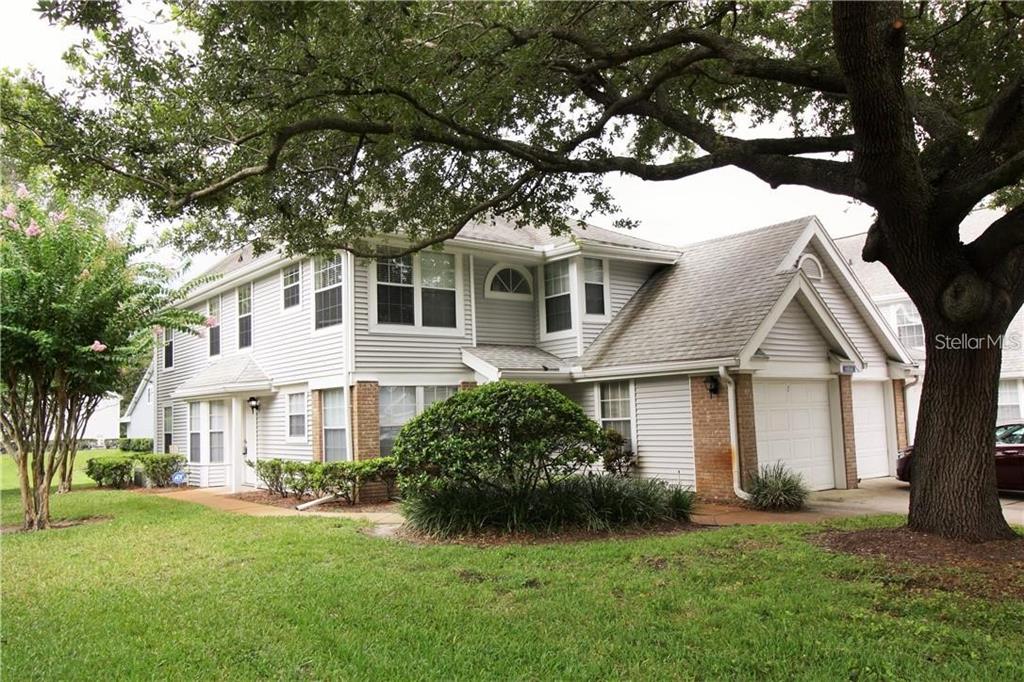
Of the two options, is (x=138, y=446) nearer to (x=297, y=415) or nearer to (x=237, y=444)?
(x=237, y=444)

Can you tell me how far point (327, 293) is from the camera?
15.2 m

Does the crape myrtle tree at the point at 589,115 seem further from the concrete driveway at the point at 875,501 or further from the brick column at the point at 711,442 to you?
the brick column at the point at 711,442

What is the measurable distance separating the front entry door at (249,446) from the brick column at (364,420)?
484 centimetres

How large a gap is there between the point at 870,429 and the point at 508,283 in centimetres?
920

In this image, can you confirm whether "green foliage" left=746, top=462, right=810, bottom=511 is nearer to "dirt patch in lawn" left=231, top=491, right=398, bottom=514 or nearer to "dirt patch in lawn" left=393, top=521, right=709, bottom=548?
"dirt patch in lawn" left=393, top=521, right=709, bottom=548

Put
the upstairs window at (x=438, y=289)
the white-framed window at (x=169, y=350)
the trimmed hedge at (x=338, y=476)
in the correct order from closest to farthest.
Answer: the trimmed hedge at (x=338, y=476) < the upstairs window at (x=438, y=289) < the white-framed window at (x=169, y=350)

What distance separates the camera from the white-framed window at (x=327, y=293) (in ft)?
48.6

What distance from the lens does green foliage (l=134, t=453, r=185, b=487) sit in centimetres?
1992

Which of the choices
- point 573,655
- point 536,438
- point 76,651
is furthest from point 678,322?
point 76,651

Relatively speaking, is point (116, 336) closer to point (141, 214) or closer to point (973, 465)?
point (141, 214)

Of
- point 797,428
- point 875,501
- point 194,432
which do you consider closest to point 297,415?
point 194,432

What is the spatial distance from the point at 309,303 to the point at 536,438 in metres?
7.75

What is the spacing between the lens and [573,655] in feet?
16.3

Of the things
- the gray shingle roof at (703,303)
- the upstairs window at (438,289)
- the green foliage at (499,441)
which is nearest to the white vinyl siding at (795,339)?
the gray shingle roof at (703,303)
